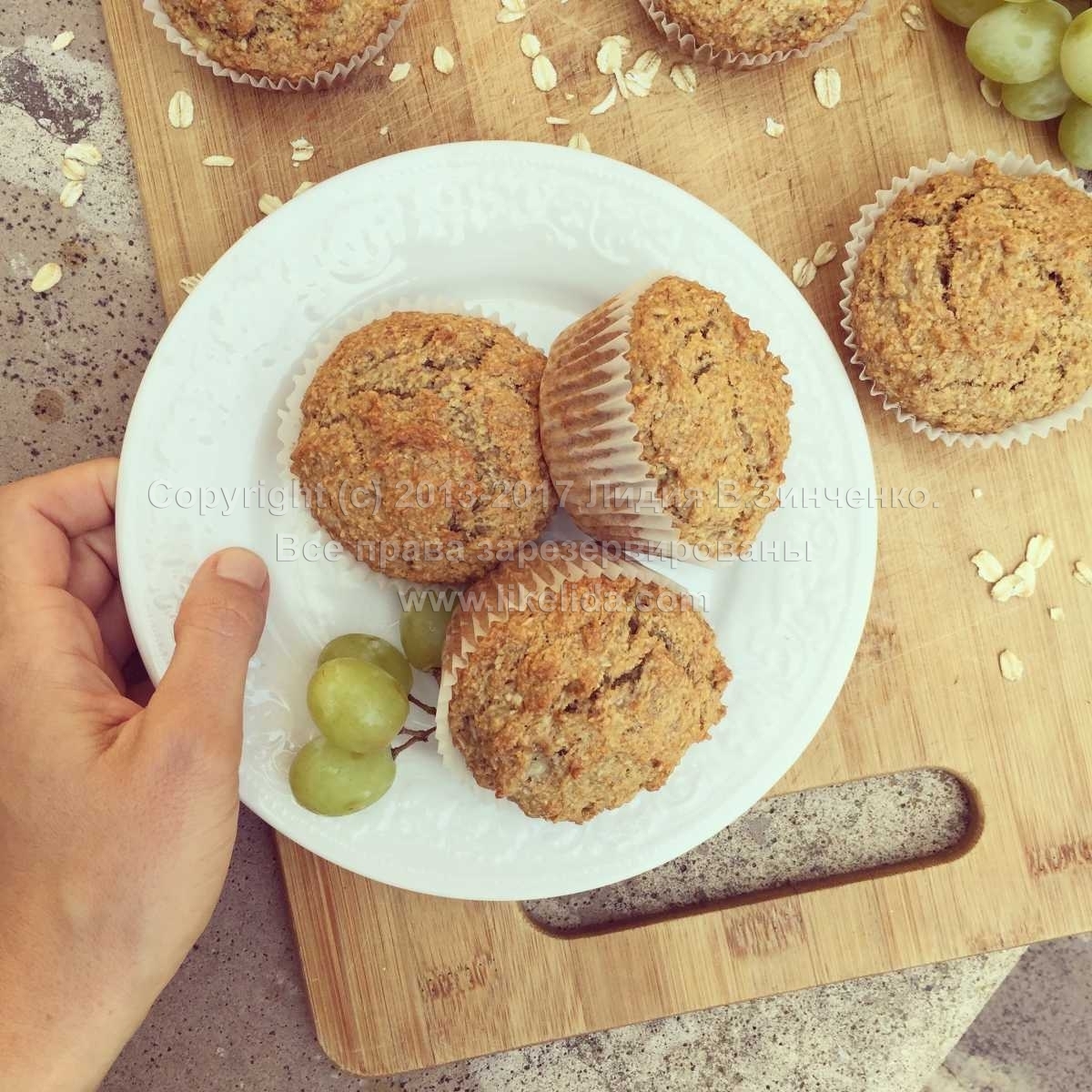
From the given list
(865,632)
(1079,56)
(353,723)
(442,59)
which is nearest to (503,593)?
(353,723)

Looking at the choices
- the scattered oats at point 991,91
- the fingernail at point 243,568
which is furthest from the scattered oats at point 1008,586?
the fingernail at point 243,568

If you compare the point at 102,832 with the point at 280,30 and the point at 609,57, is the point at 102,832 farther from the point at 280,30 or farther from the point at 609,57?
the point at 609,57

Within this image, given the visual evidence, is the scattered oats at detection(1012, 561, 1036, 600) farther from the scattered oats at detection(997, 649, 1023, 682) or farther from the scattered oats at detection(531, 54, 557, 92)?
the scattered oats at detection(531, 54, 557, 92)

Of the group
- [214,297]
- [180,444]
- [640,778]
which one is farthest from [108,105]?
[640,778]

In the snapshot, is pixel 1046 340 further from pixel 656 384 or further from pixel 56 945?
pixel 56 945

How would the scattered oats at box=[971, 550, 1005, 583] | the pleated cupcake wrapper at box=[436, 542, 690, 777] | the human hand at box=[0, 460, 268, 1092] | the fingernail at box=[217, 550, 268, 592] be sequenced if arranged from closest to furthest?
the human hand at box=[0, 460, 268, 1092], the pleated cupcake wrapper at box=[436, 542, 690, 777], the fingernail at box=[217, 550, 268, 592], the scattered oats at box=[971, 550, 1005, 583]

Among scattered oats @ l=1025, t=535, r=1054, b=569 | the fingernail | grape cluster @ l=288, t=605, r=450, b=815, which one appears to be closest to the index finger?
the fingernail
